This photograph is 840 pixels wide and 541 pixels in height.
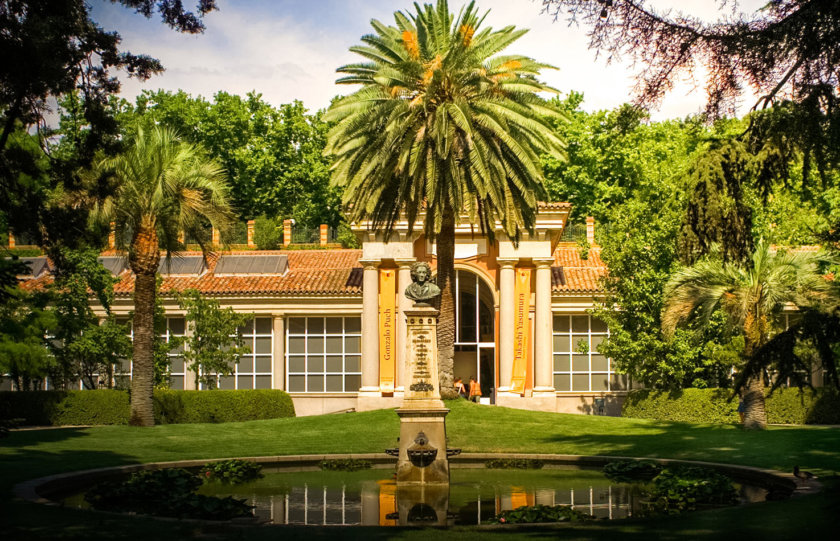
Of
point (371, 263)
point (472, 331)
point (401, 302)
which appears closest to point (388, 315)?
point (401, 302)

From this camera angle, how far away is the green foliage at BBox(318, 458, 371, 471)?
20.6 m

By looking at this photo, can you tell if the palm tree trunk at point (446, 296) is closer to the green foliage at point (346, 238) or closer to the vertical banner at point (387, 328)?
the vertical banner at point (387, 328)

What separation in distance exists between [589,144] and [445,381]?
32.7m

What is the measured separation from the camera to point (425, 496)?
52.8ft

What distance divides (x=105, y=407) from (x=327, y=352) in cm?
1011

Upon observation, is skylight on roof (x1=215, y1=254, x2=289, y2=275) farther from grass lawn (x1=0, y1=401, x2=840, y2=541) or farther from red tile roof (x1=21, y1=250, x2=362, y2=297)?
grass lawn (x1=0, y1=401, x2=840, y2=541)

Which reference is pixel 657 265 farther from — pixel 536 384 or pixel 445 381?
pixel 445 381

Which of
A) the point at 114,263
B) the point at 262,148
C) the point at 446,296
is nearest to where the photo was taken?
the point at 446,296

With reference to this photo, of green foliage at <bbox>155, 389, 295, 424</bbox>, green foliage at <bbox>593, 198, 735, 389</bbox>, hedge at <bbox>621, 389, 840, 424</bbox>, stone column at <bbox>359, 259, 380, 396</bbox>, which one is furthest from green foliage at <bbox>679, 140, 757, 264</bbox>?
green foliage at <bbox>155, 389, 295, 424</bbox>

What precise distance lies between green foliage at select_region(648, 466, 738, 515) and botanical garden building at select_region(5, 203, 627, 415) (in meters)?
19.7

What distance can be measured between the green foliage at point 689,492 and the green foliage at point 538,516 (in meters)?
1.74

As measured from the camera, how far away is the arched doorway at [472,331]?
1646 inches

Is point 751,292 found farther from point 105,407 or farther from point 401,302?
point 105,407

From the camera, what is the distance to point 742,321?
30.3 metres
